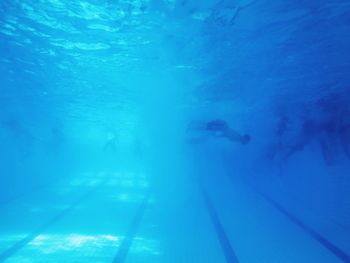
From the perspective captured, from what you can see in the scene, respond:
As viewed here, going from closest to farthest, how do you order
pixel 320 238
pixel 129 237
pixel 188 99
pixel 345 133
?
1. pixel 320 238
2. pixel 129 237
3. pixel 345 133
4. pixel 188 99

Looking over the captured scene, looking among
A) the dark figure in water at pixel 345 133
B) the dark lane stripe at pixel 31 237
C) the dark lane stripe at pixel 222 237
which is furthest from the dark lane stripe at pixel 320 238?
the dark figure in water at pixel 345 133

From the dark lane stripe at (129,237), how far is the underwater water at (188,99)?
0.04 m

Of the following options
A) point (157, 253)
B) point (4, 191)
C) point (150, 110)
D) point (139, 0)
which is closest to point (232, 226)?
point (157, 253)

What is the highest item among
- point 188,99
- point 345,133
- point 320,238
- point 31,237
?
point 188,99

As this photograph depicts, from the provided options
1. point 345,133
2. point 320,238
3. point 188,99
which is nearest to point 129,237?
point 320,238

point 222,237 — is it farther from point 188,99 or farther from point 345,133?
point 345,133

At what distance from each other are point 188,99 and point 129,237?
11.1m

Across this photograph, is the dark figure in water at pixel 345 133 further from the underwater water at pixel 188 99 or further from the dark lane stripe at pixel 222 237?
the dark lane stripe at pixel 222 237

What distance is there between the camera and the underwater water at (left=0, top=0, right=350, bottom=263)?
686cm

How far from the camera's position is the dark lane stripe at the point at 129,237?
6180 mm

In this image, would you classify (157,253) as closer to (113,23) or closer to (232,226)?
(232,226)

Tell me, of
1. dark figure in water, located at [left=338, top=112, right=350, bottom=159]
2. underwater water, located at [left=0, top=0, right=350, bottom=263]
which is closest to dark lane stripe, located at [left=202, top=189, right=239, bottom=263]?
underwater water, located at [left=0, top=0, right=350, bottom=263]

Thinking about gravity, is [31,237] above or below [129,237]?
above

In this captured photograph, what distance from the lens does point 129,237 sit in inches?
288
